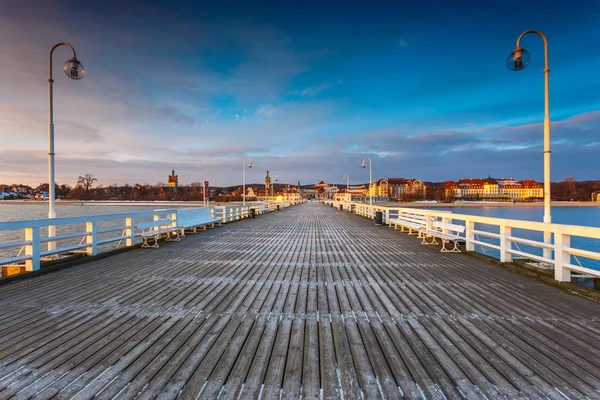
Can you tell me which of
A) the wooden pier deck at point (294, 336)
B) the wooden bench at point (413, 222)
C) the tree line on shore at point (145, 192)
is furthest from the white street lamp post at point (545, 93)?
the tree line on shore at point (145, 192)

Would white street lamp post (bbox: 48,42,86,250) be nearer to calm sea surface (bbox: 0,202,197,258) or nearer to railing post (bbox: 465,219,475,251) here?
calm sea surface (bbox: 0,202,197,258)

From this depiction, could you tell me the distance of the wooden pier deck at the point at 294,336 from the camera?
204 centimetres

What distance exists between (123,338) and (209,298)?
129 cm

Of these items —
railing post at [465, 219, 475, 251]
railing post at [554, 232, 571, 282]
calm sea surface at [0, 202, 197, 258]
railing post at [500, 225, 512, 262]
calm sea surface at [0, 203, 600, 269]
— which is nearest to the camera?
railing post at [554, 232, 571, 282]

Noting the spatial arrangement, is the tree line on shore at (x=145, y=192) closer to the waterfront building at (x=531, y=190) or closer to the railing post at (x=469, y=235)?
the waterfront building at (x=531, y=190)

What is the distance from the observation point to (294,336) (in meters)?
2.80

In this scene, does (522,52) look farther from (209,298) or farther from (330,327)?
(209,298)

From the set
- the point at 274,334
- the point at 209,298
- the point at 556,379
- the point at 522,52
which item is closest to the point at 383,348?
the point at 274,334

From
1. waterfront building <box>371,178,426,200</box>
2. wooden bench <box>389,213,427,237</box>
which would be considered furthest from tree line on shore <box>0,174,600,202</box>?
wooden bench <box>389,213,427,237</box>

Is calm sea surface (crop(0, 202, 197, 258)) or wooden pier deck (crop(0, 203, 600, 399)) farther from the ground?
wooden pier deck (crop(0, 203, 600, 399))

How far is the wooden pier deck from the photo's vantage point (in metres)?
2.04

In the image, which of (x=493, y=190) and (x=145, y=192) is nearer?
(x=145, y=192)

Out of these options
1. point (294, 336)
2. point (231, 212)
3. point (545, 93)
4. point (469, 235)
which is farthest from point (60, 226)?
point (545, 93)

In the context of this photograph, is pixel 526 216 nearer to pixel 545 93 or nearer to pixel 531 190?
pixel 545 93
